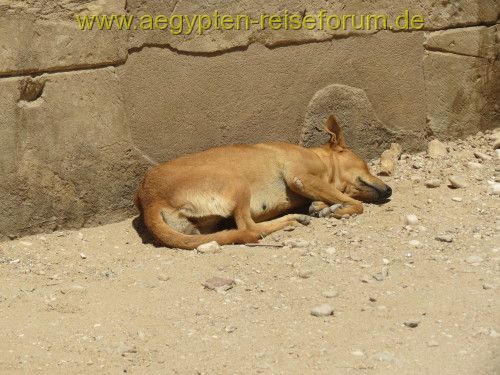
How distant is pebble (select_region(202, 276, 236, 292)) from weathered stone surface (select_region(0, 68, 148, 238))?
133 cm

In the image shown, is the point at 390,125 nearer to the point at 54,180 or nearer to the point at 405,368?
the point at 54,180

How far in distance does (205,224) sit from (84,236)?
0.81 metres

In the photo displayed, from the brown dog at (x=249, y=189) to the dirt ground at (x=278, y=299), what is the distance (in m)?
0.15

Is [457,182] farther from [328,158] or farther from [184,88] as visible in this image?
[184,88]

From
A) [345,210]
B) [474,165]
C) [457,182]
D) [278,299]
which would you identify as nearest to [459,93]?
[474,165]

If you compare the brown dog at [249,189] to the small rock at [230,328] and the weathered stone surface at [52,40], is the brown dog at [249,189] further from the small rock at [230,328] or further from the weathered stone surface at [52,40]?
the small rock at [230,328]

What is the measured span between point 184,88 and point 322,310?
2.17 meters

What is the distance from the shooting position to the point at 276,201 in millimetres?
6664

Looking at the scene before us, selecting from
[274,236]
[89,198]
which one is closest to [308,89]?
[274,236]

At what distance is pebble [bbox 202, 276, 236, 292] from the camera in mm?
5289

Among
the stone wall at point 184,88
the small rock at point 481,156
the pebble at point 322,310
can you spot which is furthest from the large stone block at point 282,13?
the pebble at point 322,310

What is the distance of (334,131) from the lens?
273 inches

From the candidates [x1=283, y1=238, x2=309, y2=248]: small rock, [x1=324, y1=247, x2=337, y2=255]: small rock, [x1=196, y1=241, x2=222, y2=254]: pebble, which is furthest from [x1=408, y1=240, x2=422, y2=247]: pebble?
[x1=196, y1=241, x2=222, y2=254]: pebble

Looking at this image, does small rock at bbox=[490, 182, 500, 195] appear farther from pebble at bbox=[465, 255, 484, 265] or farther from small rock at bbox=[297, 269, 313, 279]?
small rock at bbox=[297, 269, 313, 279]
